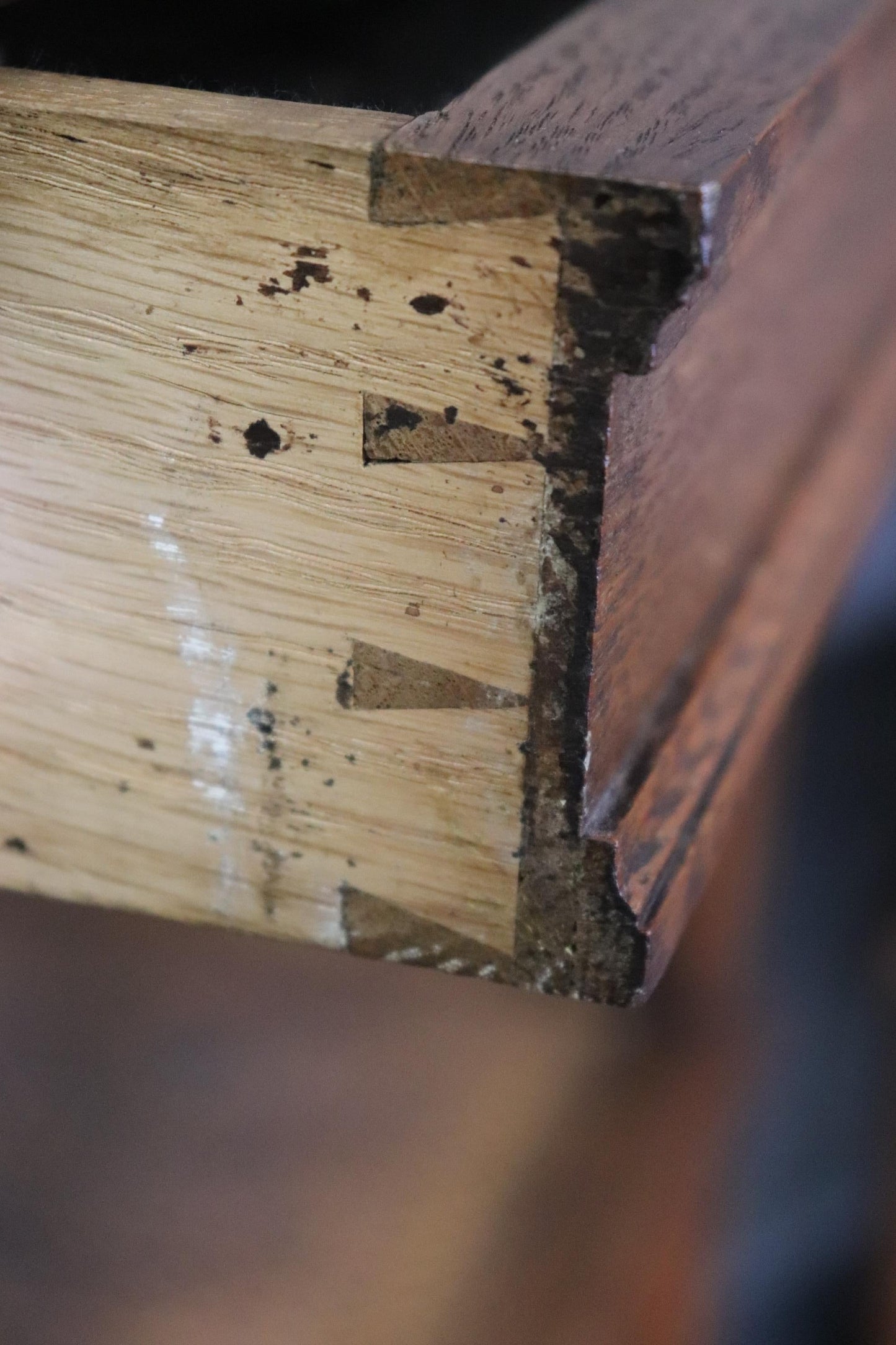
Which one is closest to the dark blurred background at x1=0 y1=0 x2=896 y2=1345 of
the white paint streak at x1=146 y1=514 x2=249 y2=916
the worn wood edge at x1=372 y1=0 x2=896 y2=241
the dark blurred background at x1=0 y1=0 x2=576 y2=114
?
the dark blurred background at x1=0 y1=0 x2=576 y2=114

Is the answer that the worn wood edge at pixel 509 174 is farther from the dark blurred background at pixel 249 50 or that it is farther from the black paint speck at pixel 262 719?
the black paint speck at pixel 262 719

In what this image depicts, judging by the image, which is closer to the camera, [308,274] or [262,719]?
[308,274]

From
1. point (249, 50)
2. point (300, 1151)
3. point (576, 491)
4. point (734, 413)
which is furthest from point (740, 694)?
point (300, 1151)

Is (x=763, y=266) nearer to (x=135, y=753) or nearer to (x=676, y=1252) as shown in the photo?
(x=135, y=753)

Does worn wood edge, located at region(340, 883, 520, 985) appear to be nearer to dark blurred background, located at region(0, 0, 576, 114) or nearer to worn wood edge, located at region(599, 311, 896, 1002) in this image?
worn wood edge, located at region(599, 311, 896, 1002)

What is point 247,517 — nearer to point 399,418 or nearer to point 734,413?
point 399,418

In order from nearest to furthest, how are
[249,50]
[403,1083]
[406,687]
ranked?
[406,687], [249,50], [403,1083]

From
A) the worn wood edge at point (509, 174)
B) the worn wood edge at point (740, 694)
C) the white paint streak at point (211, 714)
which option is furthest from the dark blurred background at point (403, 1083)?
the worn wood edge at point (740, 694)
